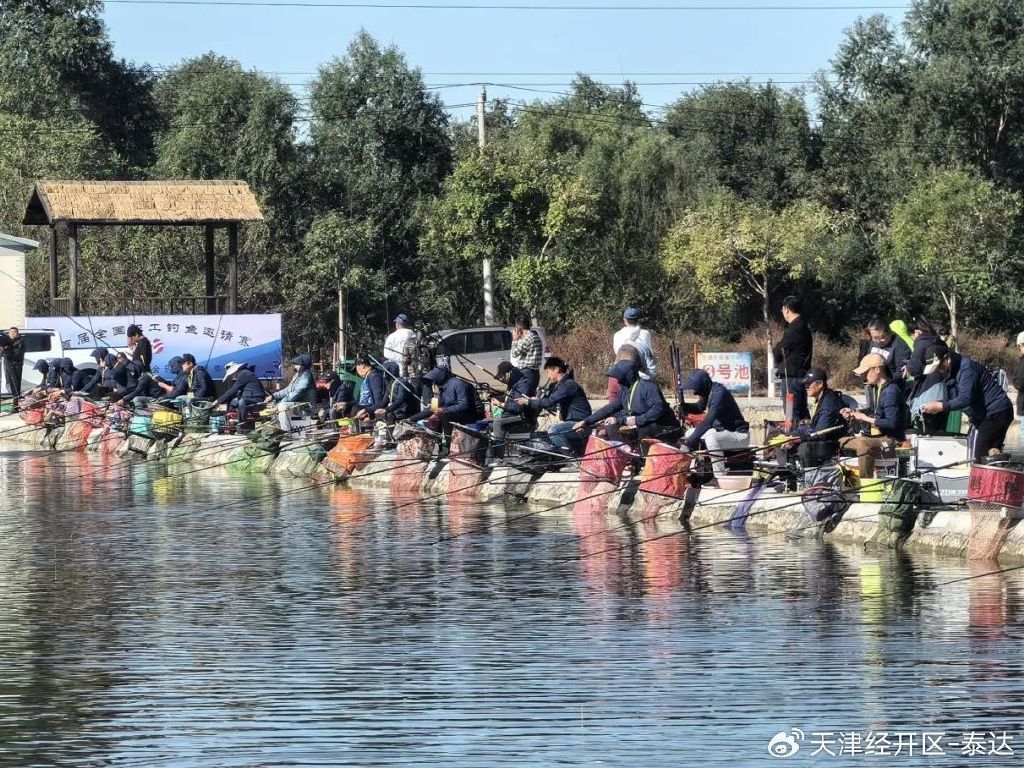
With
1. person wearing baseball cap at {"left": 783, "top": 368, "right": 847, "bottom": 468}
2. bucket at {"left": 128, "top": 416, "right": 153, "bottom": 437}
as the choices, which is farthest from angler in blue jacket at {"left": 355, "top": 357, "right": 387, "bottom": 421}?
person wearing baseball cap at {"left": 783, "top": 368, "right": 847, "bottom": 468}

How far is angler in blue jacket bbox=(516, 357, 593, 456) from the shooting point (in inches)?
818

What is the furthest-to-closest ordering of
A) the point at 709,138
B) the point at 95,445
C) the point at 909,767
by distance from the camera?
the point at 709,138, the point at 95,445, the point at 909,767

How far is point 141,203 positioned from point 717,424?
23832mm

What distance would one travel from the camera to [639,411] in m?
19.5

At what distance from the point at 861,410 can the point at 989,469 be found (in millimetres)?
3635

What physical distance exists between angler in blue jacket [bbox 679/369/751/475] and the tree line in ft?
94.3

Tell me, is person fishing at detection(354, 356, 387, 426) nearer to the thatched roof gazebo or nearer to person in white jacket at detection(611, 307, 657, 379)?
person in white jacket at detection(611, 307, 657, 379)

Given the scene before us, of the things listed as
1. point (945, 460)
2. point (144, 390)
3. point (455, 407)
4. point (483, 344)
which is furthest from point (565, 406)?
point (483, 344)

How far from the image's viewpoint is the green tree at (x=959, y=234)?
46844mm

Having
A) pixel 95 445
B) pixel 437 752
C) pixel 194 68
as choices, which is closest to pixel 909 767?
pixel 437 752

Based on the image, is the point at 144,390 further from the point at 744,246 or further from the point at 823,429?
the point at 744,246

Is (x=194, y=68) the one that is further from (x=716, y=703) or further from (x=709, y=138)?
(x=716, y=703)

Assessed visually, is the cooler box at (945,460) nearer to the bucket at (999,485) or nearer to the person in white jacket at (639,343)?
the bucket at (999,485)

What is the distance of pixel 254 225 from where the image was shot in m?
53.7
